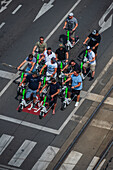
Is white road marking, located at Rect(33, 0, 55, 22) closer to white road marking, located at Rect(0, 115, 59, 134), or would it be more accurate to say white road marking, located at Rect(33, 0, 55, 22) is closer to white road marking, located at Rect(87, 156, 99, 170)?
white road marking, located at Rect(0, 115, 59, 134)

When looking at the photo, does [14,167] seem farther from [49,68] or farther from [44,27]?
[44,27]

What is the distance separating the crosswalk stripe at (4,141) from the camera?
24797mm

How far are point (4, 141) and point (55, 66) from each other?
5.45 metres

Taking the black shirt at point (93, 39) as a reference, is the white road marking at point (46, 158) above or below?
below

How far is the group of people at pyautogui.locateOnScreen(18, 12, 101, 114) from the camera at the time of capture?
2589cm

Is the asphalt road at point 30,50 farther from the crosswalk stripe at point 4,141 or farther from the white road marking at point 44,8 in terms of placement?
the white road marking at point 44,8

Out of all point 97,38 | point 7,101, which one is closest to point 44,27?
point 97,38

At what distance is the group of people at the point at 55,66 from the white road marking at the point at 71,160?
10.3 feet

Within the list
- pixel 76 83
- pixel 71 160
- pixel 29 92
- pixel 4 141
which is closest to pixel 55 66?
pixel 76 83

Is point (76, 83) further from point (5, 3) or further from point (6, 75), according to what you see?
point (5, 3)

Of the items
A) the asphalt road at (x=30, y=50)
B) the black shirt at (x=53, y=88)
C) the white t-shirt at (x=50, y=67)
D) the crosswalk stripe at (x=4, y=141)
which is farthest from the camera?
the white t-shirt at (x=50, y=67)

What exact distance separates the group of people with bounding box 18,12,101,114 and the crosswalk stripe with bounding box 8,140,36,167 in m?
2.58

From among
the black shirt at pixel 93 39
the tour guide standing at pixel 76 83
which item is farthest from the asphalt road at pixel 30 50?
the black shirt at pixel 93 39

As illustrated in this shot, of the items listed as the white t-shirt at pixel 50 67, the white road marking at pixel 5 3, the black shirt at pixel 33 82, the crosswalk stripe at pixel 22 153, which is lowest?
the crosswalk stripe at pixel 22 153
